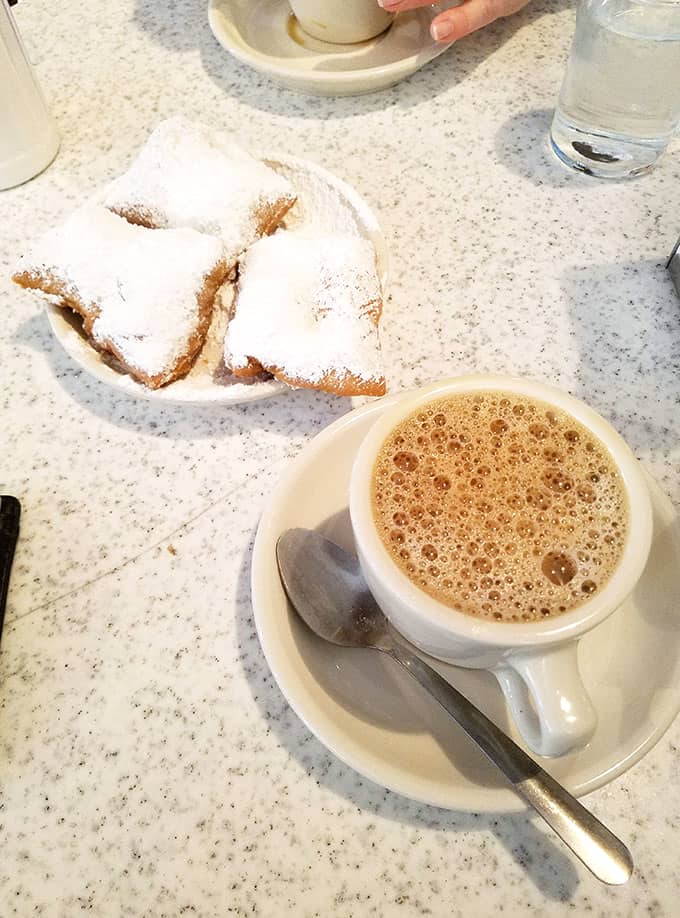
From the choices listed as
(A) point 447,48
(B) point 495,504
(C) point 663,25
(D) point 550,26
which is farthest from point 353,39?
(B) point 495,504

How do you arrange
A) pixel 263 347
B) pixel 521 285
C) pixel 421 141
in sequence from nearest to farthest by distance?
pixel 263 347, pixel 521 285, pixel 421 141

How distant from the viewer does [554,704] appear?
1.38 ft

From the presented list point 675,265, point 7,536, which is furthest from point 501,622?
point 675,265

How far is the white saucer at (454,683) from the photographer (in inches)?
18.7

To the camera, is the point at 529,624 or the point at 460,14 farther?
the point at 460,14

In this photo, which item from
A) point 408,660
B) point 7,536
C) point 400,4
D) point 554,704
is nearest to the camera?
point 554,704

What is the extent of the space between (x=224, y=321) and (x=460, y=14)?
1.89 feet

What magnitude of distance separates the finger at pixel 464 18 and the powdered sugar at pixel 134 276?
0.48m

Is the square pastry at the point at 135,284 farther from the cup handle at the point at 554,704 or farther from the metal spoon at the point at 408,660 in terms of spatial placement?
the cup handle at the point at 554,704

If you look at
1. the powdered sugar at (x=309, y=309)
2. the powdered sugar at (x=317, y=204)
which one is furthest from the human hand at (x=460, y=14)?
the powdered sugar at (x=309, y=309)

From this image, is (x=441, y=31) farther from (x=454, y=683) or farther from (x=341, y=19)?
(x=454, y=683)

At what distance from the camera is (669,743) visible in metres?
0.55

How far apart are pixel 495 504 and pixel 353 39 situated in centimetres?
84

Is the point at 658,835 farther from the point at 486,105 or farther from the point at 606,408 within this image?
the point at 486,105
